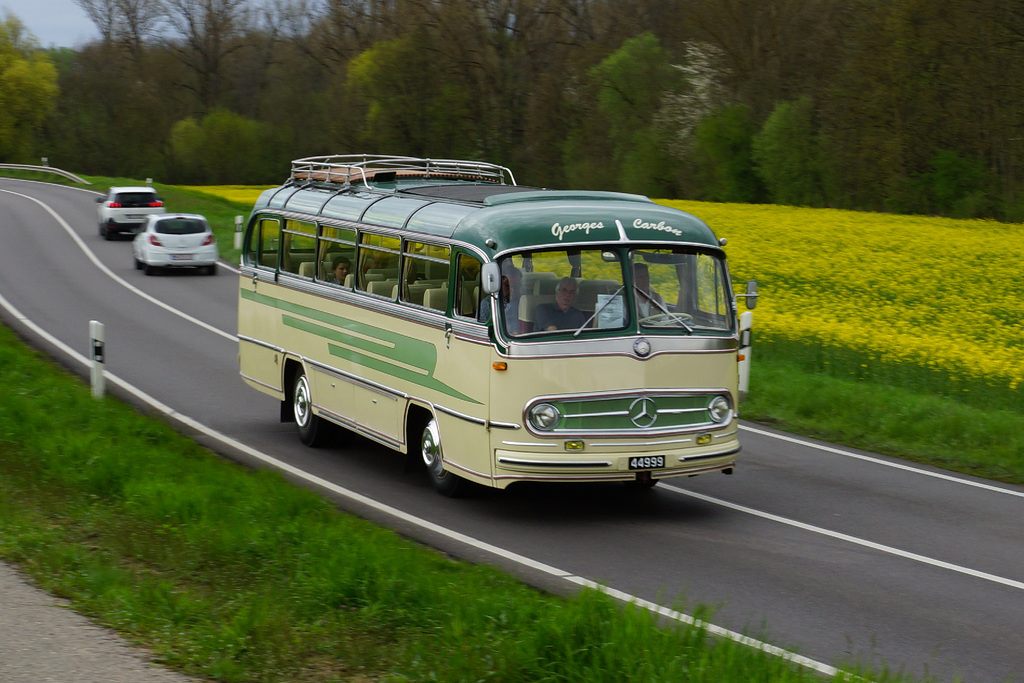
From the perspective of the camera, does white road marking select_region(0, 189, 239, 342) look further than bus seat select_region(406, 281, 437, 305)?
Yes

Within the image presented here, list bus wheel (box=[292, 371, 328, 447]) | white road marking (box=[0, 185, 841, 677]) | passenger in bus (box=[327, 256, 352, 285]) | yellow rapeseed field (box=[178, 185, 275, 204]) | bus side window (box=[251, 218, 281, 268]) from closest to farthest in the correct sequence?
white road marking (box=[0, 185, 841, 677]), passenger in bus (box=[327, 256, 352, 285]), bus wheel (box=[292, 371, 328, 447]), bus side window (box=[251, 218, 281, 268]), yellow rapeseed field (box=[178, 185, 275, 204])

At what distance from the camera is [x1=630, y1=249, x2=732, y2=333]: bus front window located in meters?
11.1

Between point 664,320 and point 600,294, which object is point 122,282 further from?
point 664,320

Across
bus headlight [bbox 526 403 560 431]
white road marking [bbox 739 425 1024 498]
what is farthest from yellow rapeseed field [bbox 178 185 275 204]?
bus headlight [bbox 526 403 560 431]

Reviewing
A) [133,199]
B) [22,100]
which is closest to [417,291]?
[133,199]

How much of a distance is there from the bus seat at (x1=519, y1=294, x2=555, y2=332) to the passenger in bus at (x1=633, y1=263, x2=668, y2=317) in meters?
0.76

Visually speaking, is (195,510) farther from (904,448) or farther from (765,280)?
(765,280)

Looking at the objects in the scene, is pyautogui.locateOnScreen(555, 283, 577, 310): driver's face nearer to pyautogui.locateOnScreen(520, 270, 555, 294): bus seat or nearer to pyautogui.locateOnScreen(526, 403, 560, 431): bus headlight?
pyautogui.locateOnScreen(520, 270, 555, 294): bus seat

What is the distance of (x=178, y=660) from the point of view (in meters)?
6.60

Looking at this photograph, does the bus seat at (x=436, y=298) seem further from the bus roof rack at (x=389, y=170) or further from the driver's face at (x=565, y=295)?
the bus roof rack at (x=389, y=170)

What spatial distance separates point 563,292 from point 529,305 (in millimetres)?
326

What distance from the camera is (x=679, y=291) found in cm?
1135

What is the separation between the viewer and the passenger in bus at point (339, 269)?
1382 centimetres

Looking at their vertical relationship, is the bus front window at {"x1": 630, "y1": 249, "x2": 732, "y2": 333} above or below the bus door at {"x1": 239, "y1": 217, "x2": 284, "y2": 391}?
above
